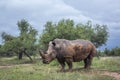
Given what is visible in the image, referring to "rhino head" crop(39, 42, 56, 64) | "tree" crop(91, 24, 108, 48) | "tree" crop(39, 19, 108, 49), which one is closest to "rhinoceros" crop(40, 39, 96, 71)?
"rhino head" crop(39, 42, 56, 64)

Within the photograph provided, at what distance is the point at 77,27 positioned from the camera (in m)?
62.3

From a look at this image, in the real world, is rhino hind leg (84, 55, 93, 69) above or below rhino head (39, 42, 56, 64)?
below

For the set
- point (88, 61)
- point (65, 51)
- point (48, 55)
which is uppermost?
point (65, 51)

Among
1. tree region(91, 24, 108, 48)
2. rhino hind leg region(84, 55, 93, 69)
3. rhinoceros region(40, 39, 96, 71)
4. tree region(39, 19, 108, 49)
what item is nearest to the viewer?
rhinoceros region(40, 39, 96, 71)

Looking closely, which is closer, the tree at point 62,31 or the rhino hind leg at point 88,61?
the rhino hind leg at point 88,61

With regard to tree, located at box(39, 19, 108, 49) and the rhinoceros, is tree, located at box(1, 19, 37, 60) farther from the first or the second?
the rhinoceros

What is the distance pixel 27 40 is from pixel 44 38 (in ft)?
29.5

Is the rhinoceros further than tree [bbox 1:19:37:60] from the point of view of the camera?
No

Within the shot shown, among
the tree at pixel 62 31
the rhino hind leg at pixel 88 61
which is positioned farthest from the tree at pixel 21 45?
the rhino hind leg at pixel 88 61

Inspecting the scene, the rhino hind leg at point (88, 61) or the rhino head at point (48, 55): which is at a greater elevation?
the rhino head at point (48, 55)

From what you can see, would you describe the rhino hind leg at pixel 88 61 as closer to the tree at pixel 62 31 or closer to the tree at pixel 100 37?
the tree at pixel 62 31

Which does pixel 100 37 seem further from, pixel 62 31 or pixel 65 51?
pixel 65 51

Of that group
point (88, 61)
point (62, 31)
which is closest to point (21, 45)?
point (62, 31)

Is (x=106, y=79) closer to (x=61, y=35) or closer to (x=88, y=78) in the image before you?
(x=88, y=78)
